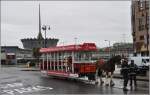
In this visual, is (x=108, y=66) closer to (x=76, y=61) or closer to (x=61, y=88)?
(x=61, y=88)

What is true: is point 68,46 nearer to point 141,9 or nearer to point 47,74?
point 47,74

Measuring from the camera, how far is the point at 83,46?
2875 cm

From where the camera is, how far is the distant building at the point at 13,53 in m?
94.2

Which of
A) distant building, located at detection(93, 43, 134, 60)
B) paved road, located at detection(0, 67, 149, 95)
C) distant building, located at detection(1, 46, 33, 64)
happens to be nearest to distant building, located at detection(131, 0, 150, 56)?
distant building, located at detection(93, 43, 134, 60)

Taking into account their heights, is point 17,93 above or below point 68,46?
below

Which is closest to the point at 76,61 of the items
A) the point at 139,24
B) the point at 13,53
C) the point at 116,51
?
the point at 139,24

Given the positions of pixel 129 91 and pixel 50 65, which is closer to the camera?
pixel 129 91

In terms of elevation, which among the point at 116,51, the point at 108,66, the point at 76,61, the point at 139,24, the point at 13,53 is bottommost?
the point at 108,66

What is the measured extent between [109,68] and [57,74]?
7.90m

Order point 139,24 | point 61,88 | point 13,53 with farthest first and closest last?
point 13,53, point 139,24, point 61,88

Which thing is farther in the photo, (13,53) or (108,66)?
(13,53)

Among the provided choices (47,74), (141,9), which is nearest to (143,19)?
(141,9)

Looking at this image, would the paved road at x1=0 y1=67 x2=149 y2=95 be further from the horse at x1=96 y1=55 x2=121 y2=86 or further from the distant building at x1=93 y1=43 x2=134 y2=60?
the distant building at x1=93 y1=43 x2=134 y2=60

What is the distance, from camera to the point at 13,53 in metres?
100
